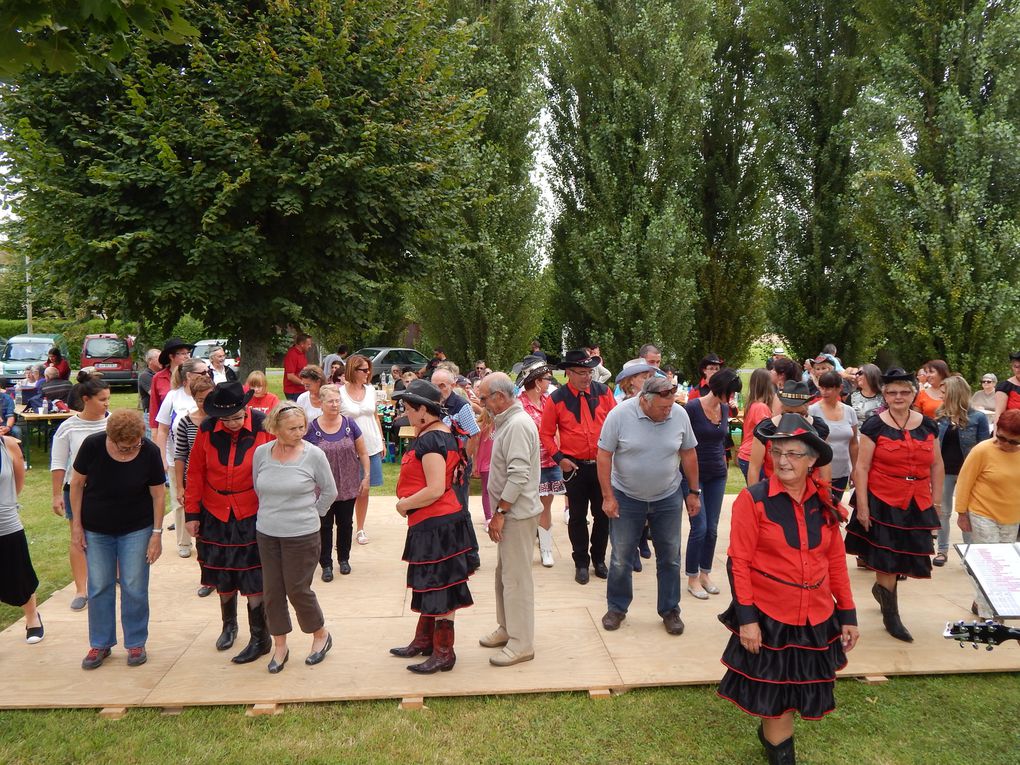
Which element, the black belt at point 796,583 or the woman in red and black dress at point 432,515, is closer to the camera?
the black belt at point 796,583

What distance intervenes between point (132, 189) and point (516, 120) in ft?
31.3

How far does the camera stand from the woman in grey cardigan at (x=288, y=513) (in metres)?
4.49

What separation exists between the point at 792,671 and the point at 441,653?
230 centimetres

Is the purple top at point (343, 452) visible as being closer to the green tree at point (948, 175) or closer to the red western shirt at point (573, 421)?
the red western shirt at point (573, 421)

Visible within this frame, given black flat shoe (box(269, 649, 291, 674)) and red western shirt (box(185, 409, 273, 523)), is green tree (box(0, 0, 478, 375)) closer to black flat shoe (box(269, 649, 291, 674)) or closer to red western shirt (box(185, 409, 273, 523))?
red western shirt (box(185, 409, 273, 523))

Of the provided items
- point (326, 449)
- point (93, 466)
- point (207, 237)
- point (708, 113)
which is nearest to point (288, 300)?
point (207, 237)

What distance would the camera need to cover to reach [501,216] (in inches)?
697

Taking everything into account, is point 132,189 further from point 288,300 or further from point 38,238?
point 288,300

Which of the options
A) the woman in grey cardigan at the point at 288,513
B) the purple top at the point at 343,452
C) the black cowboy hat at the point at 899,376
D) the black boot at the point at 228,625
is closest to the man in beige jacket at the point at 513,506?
the woman in grey cardigan at the point at 288,513

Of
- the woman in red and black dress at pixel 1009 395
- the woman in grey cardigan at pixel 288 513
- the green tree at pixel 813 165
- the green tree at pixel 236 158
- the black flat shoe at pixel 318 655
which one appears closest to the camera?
the woman in grey cardigan at pixel 288 513

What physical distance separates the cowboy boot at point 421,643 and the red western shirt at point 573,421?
2.07 meters

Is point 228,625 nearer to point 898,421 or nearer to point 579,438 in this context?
point 579,438

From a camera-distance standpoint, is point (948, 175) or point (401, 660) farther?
point (948, 175)

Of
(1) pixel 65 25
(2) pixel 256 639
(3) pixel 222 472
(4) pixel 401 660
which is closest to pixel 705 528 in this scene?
(4) pixel 401 660
